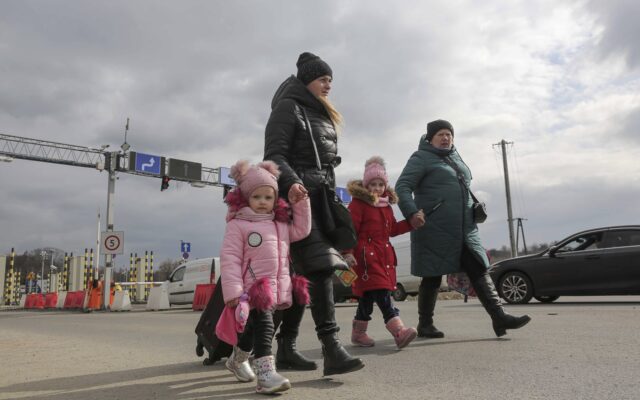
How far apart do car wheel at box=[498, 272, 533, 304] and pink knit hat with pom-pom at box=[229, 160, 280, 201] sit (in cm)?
858

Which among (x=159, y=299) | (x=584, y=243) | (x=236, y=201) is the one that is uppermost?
(x=584, y=243)

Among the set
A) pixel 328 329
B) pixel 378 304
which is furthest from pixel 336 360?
pixel 378 304

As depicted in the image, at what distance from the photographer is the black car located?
9.71 m

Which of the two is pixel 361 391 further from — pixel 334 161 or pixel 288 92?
pixel 288 92

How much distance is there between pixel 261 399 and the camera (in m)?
2.88

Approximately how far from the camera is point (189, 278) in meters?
20.8

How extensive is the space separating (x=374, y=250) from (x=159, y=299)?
1713 centimetres

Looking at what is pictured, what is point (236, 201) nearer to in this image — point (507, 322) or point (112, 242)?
point (507, 322)

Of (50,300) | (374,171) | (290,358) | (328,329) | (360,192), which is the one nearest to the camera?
(328,329)

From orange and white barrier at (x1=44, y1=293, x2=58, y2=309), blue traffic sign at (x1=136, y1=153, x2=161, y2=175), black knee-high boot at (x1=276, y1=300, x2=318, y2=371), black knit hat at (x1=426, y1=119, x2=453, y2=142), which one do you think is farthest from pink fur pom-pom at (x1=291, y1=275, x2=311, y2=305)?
orange and white barrier at (x1=44, y1=293, x2=58, y2=309)

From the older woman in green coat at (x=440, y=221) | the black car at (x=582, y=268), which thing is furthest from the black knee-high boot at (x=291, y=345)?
the black car at (x=582, y=268)

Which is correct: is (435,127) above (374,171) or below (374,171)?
above

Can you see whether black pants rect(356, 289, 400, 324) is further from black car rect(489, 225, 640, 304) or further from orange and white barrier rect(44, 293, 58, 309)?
orange and white barrier rect(44, 293, 58, 309)

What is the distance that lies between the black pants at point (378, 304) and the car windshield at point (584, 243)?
7081 millimetres
